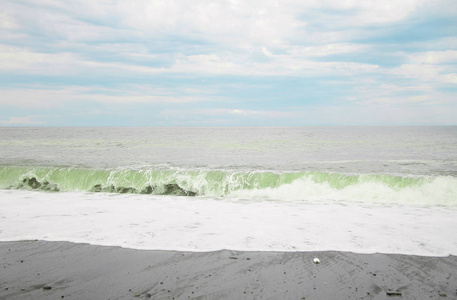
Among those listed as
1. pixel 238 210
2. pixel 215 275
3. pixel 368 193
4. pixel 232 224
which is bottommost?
pixel 368 193

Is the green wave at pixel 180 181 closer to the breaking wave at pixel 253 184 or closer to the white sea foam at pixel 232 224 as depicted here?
the breaking wave at pixel 253 184

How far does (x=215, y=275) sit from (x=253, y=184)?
9.82 metres

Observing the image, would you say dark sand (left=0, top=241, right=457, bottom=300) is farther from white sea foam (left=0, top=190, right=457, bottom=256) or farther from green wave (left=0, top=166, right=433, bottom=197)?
green wave (left=0, top=166, right=433, bottom=197)

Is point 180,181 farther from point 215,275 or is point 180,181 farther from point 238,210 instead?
point 215,275

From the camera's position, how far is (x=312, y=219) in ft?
28.2

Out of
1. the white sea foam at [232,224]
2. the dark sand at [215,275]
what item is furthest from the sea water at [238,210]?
the dark sand at [215,275]

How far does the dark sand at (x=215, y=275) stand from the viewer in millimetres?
4109

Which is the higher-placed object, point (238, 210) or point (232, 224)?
point (232, 224)

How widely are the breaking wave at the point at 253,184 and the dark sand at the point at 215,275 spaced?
23.6ft

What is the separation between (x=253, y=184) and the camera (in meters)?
14.4

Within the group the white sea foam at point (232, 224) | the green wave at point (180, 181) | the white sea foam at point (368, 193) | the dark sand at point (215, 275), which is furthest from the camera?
the green wave at point (180, 181)

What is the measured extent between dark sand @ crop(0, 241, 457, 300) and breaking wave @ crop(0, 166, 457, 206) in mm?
7195

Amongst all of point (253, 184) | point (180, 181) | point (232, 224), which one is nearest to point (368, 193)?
point (253, 184)

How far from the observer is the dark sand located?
4.11 meters
